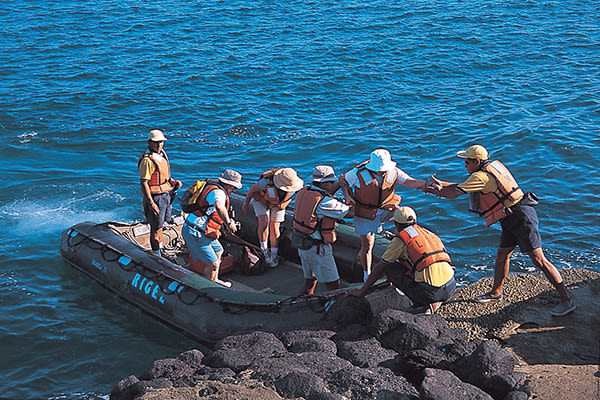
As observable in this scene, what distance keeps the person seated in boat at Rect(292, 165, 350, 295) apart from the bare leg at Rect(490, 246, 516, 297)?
1.66 m

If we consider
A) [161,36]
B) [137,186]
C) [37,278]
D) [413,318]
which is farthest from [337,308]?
[161,36]

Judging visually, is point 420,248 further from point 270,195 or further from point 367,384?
point 270,195

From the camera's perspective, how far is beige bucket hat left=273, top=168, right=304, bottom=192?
26.8 feet

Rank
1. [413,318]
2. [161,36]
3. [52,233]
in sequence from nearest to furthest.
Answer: [413,318] → [52,233] → [161,36]

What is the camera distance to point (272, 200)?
28.1 feet

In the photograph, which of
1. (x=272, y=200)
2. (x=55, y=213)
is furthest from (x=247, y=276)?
(x=55, y=213)

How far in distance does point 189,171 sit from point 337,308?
7064mm

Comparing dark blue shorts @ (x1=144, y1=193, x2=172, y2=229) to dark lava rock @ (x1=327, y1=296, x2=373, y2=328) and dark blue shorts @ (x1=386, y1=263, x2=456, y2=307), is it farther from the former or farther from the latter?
dark blue shorts @ (x1=386, y1=263, x2=456, y2=307)

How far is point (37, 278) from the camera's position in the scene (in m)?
10.0

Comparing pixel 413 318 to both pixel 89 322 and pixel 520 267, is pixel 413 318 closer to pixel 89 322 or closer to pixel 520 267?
pixel 520 267

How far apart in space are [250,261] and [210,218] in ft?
4.34

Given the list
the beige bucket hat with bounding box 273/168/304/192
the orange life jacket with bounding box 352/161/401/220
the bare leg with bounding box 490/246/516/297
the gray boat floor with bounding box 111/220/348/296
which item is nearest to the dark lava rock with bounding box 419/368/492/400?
the bare leg with bounding box 490/246/516/297

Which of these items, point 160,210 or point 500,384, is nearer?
Answer: point 500,384

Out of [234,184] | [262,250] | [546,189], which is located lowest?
[546,189]
